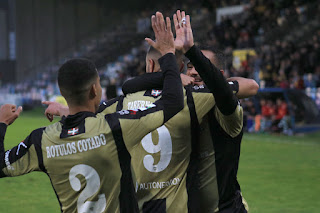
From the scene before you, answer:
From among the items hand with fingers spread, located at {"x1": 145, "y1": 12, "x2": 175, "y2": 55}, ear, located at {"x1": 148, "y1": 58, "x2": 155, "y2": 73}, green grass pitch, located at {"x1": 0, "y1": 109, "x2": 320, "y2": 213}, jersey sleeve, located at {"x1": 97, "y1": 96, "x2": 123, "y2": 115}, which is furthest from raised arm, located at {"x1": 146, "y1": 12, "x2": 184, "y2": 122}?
green grass pitch, located at {"x1": 0, "y1": 109, "x2": 320, "y2": 213}

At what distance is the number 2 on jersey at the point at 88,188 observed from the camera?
266 centimetres

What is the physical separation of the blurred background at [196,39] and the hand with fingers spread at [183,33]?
0.72 m

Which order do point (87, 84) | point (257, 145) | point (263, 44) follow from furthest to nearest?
point (263, 44) < point (257, 145) < point (87, 84)

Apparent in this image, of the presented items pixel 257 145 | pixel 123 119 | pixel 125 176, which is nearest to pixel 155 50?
pixel 123 119

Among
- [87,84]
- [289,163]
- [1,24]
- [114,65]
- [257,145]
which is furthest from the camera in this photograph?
[1,24]

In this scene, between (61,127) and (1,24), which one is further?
(1,24)

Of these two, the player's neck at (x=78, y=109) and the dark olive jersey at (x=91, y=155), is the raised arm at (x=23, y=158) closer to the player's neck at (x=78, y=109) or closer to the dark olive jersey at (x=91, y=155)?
the dark olive jersey at (x=91, y=155)

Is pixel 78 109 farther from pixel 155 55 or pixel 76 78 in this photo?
pixel 155 55

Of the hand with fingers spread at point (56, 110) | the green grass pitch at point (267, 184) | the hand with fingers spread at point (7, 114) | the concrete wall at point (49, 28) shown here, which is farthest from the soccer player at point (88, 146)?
the concrete wall at point (49, 28)

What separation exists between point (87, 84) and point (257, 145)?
36.4ft

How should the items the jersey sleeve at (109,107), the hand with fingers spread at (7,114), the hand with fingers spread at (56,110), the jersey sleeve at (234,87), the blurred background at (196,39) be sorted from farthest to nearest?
the blurred background at (196,39)
the hand with fingers spread at (56,110)
the jersey sleeve at (109,107)
the jersey sleeve at (234,87)
the hand with fingers spread at (7,114)

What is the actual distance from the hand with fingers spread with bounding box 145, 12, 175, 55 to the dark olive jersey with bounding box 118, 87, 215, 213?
0.36 metres

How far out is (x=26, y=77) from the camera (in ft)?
131

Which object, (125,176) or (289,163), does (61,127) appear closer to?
(125,176)
